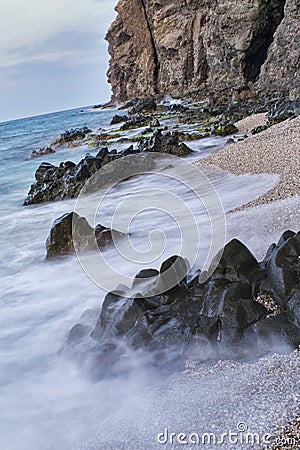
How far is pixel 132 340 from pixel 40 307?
5.15 feet

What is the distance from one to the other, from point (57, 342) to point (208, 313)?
134cm

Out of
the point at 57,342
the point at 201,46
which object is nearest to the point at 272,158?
the point at 57,342

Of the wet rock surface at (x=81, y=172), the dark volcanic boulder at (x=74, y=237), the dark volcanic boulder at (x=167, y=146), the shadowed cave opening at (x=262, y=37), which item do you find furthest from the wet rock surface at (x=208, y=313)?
the shadowed cave opening at (x=262, y=37)

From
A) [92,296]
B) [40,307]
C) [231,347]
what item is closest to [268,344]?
[231,347]

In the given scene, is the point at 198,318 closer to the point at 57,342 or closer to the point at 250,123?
the point at 57,342

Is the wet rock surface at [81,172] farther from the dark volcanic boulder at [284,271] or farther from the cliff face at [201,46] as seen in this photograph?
the cliff face at [201,46]

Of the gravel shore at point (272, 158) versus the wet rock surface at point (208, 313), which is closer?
the wet rock surface at point (208, 313)

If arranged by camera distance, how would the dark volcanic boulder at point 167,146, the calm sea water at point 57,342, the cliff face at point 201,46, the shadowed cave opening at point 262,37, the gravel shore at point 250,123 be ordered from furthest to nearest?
the shadowed cave opening at point 262,37
the cliff face at point 201,46
the gravel shore at point 250,123
the dark volcanic boulder at point 167,146
the calm sea water at point 57,342

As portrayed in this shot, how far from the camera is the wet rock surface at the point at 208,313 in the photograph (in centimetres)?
237

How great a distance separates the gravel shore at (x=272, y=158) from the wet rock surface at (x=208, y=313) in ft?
6.47

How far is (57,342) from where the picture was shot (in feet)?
10.7

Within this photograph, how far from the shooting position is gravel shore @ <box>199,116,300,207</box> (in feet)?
15.8

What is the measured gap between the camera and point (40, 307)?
13.0 ft

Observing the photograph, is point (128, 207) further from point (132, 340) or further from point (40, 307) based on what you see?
point (132, 340)
